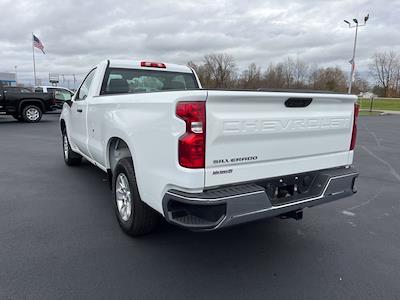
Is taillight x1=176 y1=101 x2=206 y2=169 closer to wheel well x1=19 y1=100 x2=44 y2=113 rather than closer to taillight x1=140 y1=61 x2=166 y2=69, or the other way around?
taillight x1=140 y1=61 x2=166 y2=69

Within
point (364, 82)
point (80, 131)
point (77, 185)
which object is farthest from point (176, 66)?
point (364, 82)

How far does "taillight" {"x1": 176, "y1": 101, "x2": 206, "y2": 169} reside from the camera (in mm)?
2416

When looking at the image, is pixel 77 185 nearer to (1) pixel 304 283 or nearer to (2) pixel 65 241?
(2) pixel 65 241

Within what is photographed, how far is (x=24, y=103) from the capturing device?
15.8 metres

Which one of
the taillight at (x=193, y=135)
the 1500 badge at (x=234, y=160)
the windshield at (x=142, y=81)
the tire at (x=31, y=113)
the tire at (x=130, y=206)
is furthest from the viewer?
the tire at (x=31, y=113)

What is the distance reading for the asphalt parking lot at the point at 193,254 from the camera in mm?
2693

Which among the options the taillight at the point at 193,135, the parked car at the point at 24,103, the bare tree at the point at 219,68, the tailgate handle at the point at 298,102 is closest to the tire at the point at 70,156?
the taillight at the point at 193,135

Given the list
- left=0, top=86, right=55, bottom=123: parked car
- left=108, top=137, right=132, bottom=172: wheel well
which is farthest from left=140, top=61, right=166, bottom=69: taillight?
left=0, top=86, right=55, bottom=123: parked car

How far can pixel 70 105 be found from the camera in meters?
5.87

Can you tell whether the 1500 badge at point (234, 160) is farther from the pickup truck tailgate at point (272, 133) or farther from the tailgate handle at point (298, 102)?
the tailgate handle at point (298, 102)

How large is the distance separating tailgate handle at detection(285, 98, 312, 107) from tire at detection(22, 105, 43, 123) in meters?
16.0

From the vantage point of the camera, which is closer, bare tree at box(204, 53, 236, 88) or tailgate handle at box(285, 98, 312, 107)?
tailgate handle at box(285, 98, 312, 107)

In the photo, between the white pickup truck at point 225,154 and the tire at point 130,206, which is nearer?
the white pickup truck at point 225,154

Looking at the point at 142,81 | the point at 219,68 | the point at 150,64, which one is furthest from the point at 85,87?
the point at 219,68
